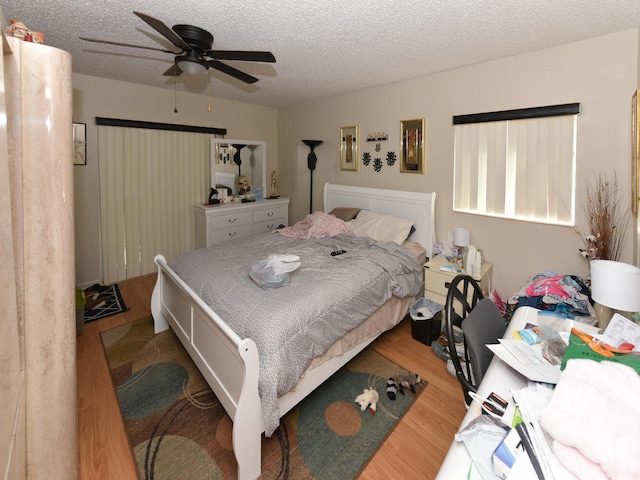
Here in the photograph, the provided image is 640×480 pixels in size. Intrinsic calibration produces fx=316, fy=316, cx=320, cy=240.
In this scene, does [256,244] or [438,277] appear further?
[256,244]

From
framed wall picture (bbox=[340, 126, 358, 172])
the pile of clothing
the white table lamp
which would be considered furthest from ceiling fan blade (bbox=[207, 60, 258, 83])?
the pile of clothing

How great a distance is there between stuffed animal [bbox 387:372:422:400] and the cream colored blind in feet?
11.2

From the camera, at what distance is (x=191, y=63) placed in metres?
2.11

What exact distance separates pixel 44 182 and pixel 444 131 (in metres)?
3.13

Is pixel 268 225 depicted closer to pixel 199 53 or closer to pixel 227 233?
pixel 227 233

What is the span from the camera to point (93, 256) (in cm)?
377

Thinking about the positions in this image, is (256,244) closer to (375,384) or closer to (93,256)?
(375,384)

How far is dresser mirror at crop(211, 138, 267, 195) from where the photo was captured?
15.0 feet

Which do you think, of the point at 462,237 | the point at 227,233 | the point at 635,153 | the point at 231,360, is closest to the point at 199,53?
the point at 231,360

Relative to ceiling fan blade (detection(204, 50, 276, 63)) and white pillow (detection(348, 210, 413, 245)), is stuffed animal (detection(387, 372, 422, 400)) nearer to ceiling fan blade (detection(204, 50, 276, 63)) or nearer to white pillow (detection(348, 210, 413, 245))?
white pillow (detection(348, 210, 413, 245))

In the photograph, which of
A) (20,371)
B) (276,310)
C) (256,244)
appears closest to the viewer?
(20,371)

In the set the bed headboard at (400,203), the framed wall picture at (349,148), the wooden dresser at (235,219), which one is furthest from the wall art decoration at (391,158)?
the wooden dresser at (235,219)

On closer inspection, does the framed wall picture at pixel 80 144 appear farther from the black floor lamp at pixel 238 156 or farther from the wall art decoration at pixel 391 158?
the wall art decoration at pixel 391 158

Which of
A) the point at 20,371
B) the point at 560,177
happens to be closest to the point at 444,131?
the point at 560,177
